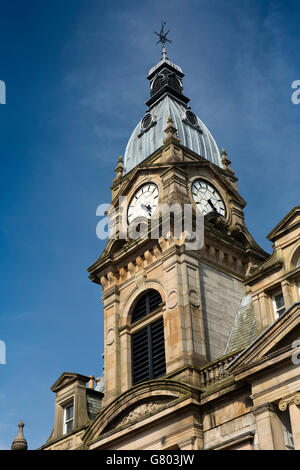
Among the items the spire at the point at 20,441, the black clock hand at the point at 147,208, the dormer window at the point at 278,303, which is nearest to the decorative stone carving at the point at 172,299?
the dormer window at the point at 278,303

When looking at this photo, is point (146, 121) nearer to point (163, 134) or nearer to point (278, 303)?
point (163, 134)

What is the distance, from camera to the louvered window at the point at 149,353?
34781 millimetres

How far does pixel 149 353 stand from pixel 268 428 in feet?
32.3

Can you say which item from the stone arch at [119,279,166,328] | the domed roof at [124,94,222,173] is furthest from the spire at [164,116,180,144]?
the stone arch at [119,279,166,328]

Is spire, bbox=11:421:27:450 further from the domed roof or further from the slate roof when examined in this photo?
the domed roof

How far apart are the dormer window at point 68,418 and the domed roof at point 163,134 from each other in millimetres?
13791

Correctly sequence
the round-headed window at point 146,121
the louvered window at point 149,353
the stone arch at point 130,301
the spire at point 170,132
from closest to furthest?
the louvered window at point 149,353 → the stone arch at point 130,301 → the spire at point 170,132 → the round-headed window at point 146,121

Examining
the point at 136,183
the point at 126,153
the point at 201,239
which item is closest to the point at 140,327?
the point at 201,239

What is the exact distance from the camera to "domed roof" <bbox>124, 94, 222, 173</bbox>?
4372 cm

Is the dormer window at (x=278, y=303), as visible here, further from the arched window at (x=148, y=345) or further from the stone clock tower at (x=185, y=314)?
the arched window at (x=148, y=345)

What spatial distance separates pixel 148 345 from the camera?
35719 mm

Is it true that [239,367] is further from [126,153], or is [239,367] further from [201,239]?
[126,153]

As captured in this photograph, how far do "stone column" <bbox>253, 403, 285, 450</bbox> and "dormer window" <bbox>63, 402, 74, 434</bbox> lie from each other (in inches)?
514
